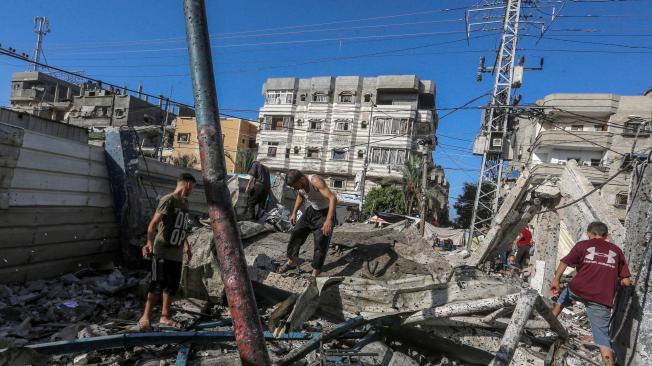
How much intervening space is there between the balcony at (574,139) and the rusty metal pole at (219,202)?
32.6 metres

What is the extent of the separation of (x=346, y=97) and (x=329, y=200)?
36.5 m

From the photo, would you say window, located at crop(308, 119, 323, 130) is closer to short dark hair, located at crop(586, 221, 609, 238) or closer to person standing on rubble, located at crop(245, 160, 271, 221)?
person standing on rubble, located at crop(245, 160, 271, 221)

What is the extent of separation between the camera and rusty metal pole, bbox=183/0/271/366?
5.80ft

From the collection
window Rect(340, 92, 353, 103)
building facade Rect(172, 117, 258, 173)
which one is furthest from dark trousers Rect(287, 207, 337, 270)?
window Rect(340, 92, 353, 103)

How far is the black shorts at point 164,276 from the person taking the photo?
13.4 ft

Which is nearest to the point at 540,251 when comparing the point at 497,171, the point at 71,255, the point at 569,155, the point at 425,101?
the point at 71,255

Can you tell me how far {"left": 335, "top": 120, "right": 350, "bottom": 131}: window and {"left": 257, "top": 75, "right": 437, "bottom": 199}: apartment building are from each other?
0.10 meters

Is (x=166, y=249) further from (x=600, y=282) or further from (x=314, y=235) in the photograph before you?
(x=600, y=282)

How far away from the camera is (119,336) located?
3.11m

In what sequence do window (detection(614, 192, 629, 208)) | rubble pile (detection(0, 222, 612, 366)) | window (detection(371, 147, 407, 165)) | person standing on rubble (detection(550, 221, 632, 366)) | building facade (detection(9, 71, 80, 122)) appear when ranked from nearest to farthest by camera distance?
1. rubble pile (detection(0, 222, 612, 366))
2. person standing on rubble (detection(550, 221, 632, 366))
3. window (detection(614, 192, 629, 208))
4. window (detection(371, 147, 407, 165))
5. building facade (detection(9, 71, 80, 122))

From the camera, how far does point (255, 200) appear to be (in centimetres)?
900

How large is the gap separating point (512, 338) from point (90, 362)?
10.7ft

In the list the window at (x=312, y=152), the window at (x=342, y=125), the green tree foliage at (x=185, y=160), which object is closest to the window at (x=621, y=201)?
the window at (x=342, y=125)

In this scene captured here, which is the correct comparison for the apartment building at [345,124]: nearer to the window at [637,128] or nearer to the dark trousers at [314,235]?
the window at [637,128]
